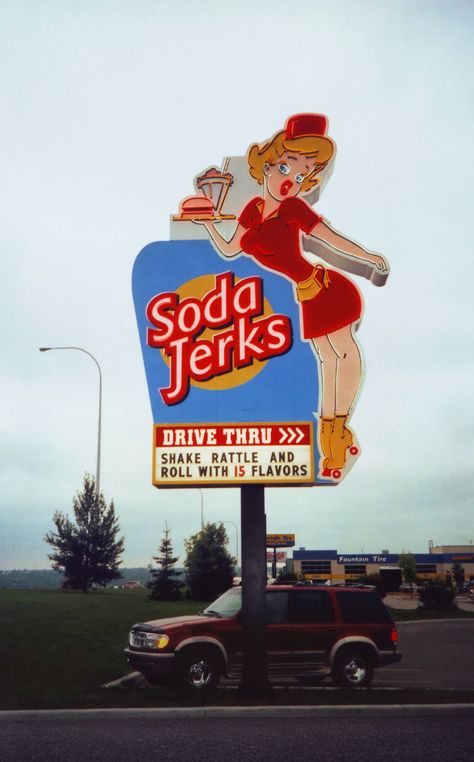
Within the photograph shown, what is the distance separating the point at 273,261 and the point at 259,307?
40.2 inches

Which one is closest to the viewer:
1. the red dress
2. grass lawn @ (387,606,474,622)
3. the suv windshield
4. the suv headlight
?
the suv headlight

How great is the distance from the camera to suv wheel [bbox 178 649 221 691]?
39.5 ft

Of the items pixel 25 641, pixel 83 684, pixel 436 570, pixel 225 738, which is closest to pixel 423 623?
pixel 25 641

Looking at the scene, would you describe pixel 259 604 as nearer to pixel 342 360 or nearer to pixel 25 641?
pixel 342 360

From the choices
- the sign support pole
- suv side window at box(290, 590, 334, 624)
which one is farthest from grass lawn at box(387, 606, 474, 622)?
the sign support pole

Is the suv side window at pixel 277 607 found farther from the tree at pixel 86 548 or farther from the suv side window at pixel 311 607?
the tree at pixel 86 548

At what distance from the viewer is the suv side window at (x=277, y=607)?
43.7ft

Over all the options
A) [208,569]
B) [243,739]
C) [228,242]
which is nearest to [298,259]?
[228,242]

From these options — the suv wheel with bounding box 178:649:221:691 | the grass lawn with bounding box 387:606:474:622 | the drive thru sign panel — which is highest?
the drive thru sign panel

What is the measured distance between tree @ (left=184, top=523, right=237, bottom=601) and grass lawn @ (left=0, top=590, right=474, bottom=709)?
17.9 metres

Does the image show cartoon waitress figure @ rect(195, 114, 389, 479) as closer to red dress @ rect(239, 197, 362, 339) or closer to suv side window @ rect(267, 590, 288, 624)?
red dress @ rect(239, 197, 362, 339)

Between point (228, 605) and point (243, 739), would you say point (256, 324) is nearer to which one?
point (228, 605)

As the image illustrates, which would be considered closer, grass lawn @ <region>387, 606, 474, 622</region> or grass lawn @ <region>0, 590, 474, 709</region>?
grass lawn @ <region>0, 590, 474, 709</region>

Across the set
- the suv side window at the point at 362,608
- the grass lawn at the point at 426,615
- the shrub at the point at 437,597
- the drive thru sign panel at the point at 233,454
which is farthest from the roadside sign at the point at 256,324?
the shrub at the point at 437,597
